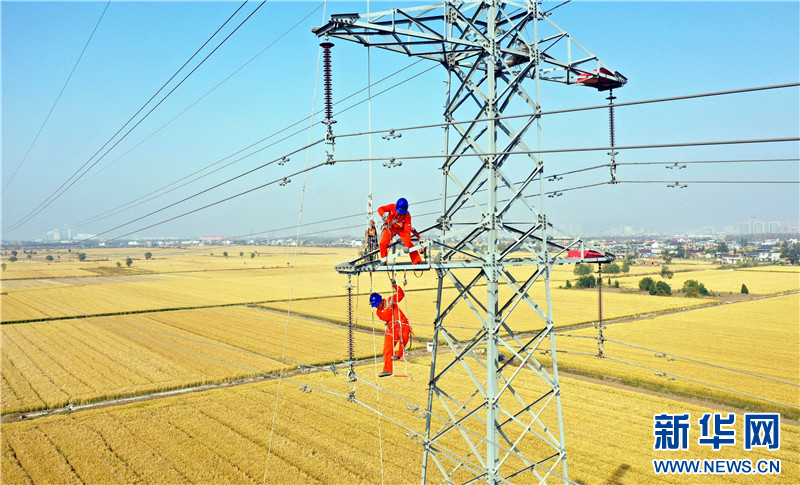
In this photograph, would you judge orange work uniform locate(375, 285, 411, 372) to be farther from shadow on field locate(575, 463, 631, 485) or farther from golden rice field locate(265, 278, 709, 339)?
golden rice field locate(265, 278, 709, 339)

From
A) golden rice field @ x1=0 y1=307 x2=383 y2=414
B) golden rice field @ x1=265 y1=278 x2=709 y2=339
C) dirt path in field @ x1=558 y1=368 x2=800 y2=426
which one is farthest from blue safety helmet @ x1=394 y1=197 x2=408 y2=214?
golden rice field @ x1=265 y1=278 x2=709 y2=339

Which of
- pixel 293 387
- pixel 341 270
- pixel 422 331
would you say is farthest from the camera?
pixel 422 331

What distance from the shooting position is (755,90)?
745cm

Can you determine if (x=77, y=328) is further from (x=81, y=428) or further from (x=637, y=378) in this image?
(x=637, y=378)

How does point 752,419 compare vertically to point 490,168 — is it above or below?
below

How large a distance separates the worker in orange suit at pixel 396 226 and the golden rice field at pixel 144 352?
23.4m

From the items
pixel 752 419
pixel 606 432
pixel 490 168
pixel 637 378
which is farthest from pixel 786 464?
pixel 490 168

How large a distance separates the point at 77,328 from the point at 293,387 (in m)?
38.6

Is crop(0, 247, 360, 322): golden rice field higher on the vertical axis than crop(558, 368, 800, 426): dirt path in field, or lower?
higher

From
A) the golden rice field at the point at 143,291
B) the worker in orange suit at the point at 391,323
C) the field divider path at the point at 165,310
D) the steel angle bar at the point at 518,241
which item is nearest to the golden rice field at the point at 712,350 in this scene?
the steel angle bar at the point at 518,241

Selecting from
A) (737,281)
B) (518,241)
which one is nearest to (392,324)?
(518,241)

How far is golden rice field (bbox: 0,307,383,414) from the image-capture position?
1434 inches

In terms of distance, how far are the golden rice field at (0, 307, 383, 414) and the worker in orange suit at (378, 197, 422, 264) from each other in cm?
2337

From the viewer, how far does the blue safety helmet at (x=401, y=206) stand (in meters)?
12.7
